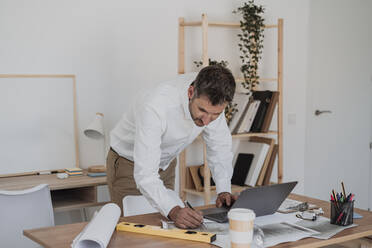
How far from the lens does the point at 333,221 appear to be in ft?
6.58

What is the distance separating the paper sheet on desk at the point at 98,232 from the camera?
1618 mm

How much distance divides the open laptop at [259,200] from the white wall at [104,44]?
175 centimetres

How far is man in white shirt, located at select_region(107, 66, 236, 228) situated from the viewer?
6.60ft

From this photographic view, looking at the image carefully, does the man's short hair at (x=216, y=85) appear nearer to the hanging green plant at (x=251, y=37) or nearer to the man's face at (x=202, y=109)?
the man's face at (x=202, y=109)

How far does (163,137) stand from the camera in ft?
7.90

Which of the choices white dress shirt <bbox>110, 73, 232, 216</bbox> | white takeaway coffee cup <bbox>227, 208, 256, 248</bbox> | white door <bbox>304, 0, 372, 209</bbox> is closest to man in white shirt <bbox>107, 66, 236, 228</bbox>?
white dress shirt <bbox>110, 73, 232, 216</bbox>

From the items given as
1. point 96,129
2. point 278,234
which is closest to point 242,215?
point 278,234

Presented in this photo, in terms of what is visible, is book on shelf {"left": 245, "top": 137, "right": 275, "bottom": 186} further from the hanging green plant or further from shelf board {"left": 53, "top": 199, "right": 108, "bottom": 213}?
shelf board {"left": 53, "top": 199, "right": 108, "bottom": 213}

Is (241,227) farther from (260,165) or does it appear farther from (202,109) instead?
(260,165)

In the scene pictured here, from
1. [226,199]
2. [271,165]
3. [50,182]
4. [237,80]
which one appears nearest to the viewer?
[226,199]

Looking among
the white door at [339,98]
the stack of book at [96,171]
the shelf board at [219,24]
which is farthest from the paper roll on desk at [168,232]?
the white door at [339,98]

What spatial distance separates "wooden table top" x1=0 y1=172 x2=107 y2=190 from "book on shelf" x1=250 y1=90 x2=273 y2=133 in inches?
57.7

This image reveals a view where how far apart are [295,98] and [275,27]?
76 cm

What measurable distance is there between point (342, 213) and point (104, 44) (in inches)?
89.6
